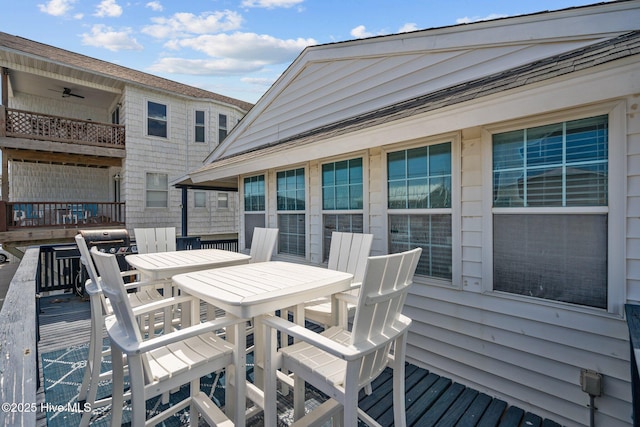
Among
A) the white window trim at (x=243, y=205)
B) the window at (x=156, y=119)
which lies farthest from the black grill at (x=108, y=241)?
the window at (x=156, y=119)

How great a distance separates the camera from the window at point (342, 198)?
152 inches

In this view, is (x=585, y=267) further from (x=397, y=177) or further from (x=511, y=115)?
(x=397, y=177)

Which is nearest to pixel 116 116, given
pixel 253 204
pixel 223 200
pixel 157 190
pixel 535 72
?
pixel 157 190

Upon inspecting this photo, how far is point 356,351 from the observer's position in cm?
152

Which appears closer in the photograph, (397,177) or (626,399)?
(626,399)

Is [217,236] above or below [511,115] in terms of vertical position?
below

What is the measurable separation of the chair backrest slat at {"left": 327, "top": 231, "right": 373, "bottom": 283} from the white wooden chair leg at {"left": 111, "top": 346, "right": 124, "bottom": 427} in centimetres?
201

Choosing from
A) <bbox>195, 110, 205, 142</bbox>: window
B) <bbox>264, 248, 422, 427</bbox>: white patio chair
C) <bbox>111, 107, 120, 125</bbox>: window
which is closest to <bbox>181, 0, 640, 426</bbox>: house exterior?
<bbox>264, 248, 422, 427</bbox>: white patio chair

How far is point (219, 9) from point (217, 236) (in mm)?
7376

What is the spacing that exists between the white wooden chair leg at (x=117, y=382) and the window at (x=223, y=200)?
1033cm

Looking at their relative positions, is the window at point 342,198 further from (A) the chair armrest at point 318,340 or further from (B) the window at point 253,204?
(A) the chair armrest at point 318,340

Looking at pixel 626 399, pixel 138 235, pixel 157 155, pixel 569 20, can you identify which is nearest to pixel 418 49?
pixel 569 20

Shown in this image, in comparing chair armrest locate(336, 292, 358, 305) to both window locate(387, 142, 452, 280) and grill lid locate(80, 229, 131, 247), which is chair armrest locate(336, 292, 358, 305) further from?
grill lid locate(80, 229, 131, 247)

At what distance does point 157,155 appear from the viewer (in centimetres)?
1018
